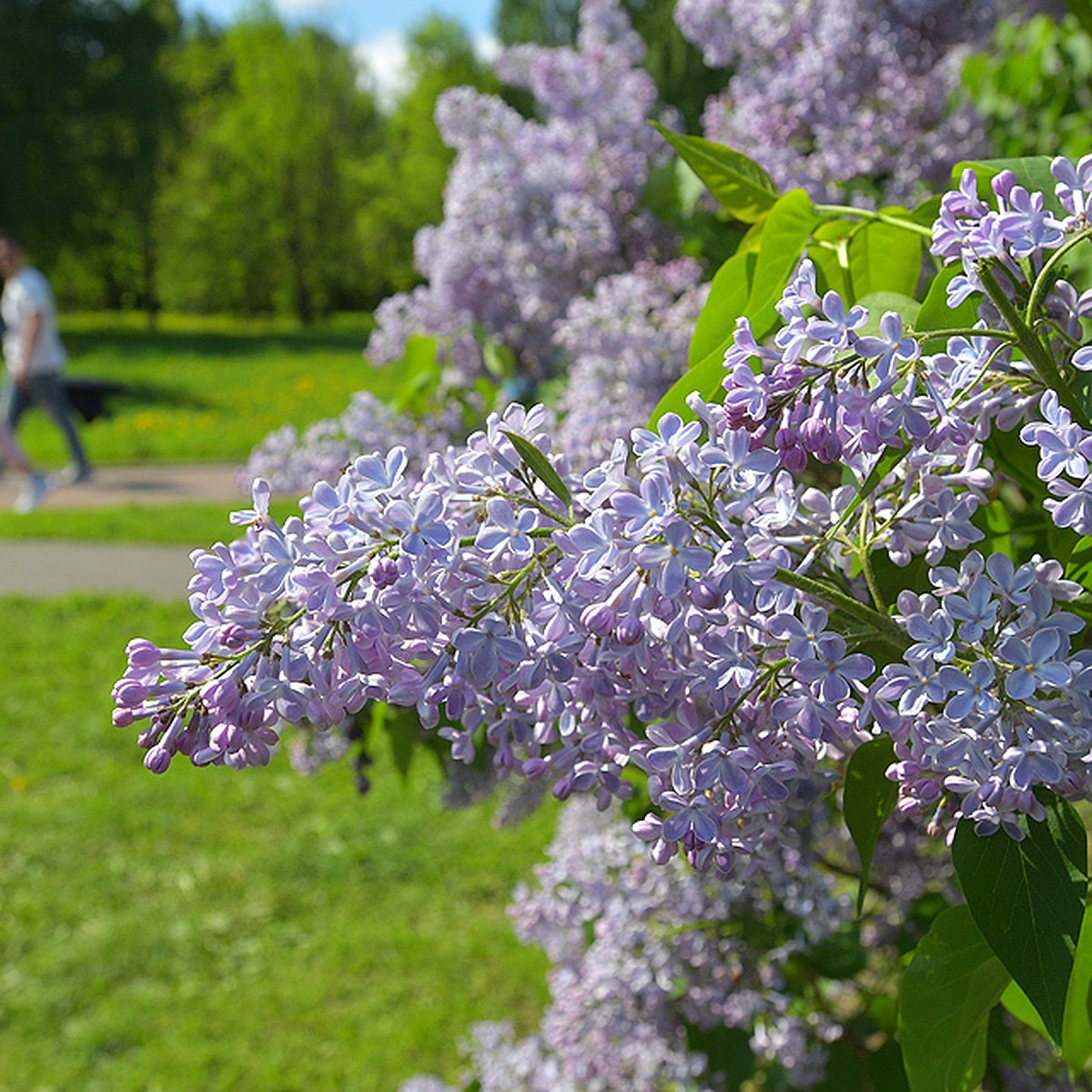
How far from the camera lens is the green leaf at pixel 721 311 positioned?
45.6 inches

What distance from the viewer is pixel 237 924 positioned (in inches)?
206

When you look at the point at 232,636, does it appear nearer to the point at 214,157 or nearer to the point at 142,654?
the point at 142,654

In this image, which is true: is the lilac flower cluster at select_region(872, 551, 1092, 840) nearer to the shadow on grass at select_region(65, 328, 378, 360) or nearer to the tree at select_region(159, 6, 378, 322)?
the shadow on grass at select_region(65, 328, 378, 360)

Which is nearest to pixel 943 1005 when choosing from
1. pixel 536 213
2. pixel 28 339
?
pixel 536 213

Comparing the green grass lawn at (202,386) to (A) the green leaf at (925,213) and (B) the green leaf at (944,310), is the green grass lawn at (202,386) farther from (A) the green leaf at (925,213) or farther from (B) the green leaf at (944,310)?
(B) the green leaf at (944,310)

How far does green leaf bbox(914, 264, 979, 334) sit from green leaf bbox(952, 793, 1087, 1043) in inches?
14.2

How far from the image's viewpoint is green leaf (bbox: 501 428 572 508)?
0.91 meters

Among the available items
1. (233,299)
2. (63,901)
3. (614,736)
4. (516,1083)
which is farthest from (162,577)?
(233,299)

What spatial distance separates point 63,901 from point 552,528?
5081mm

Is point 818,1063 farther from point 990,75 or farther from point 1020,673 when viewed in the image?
point 990,75

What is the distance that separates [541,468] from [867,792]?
0.38 meters

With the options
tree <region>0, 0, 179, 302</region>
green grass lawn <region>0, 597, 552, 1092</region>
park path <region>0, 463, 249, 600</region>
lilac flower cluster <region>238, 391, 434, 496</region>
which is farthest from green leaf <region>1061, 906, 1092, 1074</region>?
tree <region>0, 0, 179, 302</region>

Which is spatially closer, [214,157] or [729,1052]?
[729,1052]

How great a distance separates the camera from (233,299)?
48625 millimetres
